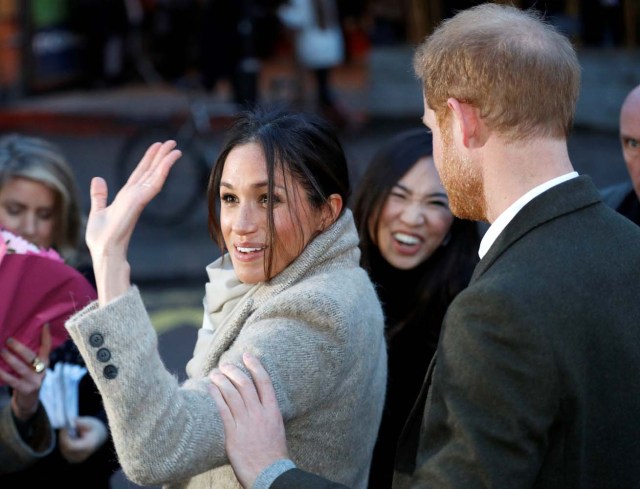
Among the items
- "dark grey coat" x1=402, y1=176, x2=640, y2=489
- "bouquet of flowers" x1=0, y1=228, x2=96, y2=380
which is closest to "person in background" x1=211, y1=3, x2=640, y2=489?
"dark grey coat" x1=402, y1=176, x2=640, y2=489

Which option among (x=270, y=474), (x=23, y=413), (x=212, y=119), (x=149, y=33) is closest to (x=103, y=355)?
(x=270, y=474)

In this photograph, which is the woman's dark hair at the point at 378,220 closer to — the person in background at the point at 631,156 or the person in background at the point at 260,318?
the person in background at the point at 631,156

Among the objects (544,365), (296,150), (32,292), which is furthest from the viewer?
(32,292)

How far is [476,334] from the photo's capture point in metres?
1.92

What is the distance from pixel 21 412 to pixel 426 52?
1.84 meters

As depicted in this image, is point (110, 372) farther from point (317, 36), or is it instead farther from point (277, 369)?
point (317, 36)

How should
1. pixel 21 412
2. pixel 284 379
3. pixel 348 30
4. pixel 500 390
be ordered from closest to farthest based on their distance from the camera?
pixel 500 390 → pixel 284 379 → pixel 21 412 → pixel 348 30

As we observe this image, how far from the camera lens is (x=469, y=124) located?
2098mm

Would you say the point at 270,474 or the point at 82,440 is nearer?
the point at 270,474

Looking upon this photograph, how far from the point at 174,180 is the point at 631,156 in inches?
264

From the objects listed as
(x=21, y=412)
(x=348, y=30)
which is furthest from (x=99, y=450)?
(x=348, y=30)

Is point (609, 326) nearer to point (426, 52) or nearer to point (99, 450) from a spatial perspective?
point (426, 52)

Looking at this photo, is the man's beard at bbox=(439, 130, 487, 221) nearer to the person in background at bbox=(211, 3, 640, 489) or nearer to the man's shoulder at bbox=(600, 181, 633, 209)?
the person in background at bbox=(211, 3, 640, 489)

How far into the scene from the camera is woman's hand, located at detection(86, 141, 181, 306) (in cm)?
226
